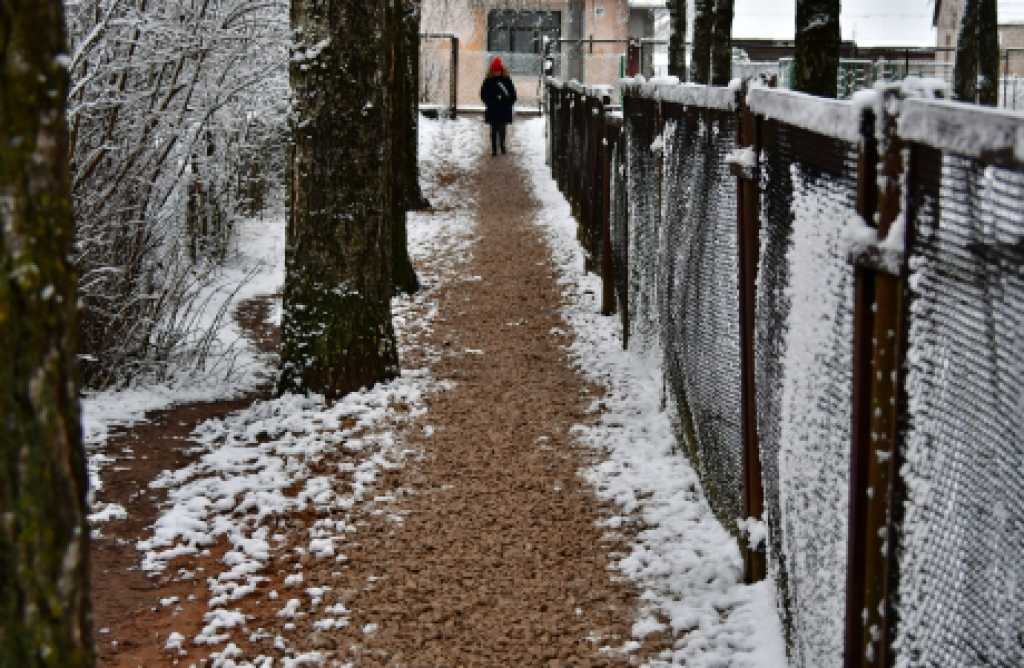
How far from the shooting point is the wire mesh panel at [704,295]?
457 cm

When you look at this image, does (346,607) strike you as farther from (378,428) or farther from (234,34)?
(234,34)

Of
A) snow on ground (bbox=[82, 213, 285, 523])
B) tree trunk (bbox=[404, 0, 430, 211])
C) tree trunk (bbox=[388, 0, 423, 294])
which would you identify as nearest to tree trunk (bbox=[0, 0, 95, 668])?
snow on ground (bbox=[82, 213, 285, 523])

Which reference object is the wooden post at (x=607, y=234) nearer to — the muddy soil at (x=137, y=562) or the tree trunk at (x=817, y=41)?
the tree trunk at (x=817, y=41)

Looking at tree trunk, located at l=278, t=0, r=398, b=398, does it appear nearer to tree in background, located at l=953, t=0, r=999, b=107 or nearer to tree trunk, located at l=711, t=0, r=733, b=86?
tree trunk, located at l=711, t=0, r=733, b=86

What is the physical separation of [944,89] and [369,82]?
482 cm

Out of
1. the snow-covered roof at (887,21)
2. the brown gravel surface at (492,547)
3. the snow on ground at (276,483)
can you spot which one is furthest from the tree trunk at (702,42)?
the snow-covered roof at (887,21)

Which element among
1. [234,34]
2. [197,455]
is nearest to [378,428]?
[197,455]

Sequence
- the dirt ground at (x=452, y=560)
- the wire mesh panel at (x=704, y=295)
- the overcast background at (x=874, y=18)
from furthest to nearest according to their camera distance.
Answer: the overcast background at (x=874, y=18) → the wire mesh panel at (x=704, y=295) → the dirt ground at (x=452, y=560)

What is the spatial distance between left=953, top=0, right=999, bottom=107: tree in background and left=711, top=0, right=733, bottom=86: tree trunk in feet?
15.1

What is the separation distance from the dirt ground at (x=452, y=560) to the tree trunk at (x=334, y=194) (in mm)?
619

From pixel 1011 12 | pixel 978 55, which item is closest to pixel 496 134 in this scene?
pixel 978 55

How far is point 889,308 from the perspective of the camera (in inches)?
91.7

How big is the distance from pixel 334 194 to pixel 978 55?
15206 mm

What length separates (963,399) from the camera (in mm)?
2021
